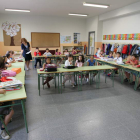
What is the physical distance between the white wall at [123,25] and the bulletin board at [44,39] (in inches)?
146

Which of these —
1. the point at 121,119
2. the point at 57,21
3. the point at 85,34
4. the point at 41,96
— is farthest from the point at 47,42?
the point at 121,119

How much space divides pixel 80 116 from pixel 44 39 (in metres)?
8.16

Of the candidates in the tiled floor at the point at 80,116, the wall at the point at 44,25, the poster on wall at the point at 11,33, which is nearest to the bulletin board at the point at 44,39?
the wall at the point at 44,25

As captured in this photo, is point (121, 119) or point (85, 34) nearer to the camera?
point (121, 119)

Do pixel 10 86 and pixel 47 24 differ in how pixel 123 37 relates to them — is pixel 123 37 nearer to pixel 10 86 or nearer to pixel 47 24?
pixel 47 24

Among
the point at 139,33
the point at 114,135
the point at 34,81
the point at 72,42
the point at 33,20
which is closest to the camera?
the point at 114,135

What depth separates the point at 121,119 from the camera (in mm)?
2570

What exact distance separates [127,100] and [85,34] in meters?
8.41

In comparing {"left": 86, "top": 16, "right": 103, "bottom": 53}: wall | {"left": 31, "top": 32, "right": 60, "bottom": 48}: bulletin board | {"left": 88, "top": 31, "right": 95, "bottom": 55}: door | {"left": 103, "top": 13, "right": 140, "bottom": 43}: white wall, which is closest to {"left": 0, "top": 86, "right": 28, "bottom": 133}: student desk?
{"left": 103, "top": 13, "right": 140, "bottom": 43}: white wall

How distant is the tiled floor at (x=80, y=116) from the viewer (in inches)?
84.5

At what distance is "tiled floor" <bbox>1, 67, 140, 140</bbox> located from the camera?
215cm

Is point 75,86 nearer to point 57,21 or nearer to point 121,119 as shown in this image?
point 121,119

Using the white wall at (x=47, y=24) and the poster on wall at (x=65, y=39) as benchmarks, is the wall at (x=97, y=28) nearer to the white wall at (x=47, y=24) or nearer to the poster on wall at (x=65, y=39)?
the white wall at (x=47, y=24)

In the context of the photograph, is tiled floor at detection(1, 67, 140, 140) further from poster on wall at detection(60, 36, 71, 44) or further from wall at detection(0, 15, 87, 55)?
poster on wall at detection(60, 36, 71, 44)
